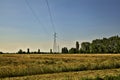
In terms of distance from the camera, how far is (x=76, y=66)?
37.2 meters

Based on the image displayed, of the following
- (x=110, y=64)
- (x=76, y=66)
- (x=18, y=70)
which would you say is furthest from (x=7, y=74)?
(x=110, y=64)

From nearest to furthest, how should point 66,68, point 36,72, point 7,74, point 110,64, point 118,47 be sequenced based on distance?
point 7,74 < point 36,72 < point 66,68 < point 110,64 < point 118,47

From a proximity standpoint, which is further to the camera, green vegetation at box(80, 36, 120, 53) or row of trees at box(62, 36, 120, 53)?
green vegetation at box(80, 36, 120, 53)

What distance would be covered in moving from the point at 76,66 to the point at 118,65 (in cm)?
762

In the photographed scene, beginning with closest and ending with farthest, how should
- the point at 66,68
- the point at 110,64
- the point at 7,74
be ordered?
1. the point at 7,74
2. the point at 66,68
3. the point at 110,64

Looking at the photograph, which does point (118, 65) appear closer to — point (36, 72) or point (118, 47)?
point (36, 72)

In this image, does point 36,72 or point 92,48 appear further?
point 92,48

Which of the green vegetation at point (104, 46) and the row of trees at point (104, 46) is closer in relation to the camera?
the row of trees at point (104, 46)

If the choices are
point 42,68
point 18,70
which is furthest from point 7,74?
point 42,68

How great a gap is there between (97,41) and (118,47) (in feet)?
71.7

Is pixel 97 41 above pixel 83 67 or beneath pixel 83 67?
above

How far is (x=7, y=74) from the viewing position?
3014 centimetres

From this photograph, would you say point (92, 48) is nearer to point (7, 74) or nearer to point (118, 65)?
point (118, 65)

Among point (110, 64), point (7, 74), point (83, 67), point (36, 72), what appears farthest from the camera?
point (110, 64)
